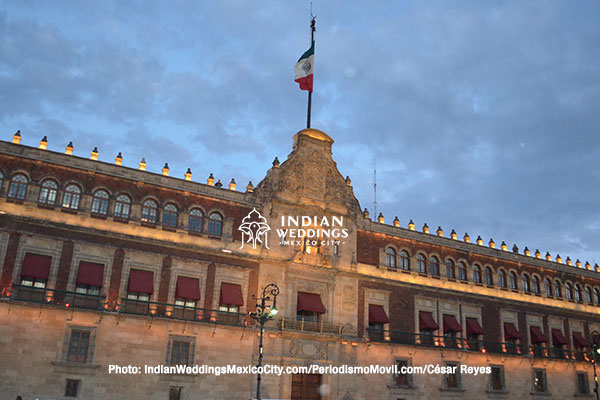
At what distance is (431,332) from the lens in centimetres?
4434

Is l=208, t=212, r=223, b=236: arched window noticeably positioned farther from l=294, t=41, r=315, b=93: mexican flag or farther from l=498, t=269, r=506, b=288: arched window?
l=498, t=269, r=506, b=288: arched window

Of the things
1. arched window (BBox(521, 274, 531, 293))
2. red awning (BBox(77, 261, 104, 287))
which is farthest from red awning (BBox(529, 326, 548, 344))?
red awning (BBox(77, 261, 104, 287))

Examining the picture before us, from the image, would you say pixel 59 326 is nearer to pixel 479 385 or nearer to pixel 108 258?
pixel 108 258

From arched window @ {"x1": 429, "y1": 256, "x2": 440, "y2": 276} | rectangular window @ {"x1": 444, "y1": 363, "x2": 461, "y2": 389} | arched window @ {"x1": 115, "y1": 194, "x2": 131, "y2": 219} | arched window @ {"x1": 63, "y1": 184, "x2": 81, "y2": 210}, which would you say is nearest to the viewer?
arched window @ {"x1": 63, "y1": 184, "x2": 81, "y2": 210}

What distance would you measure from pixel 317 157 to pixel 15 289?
2247cm

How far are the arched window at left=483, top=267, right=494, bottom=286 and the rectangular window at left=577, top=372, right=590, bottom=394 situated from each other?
12.1m

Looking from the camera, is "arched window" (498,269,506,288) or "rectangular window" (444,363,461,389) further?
"arched window" (498,269,506,288)

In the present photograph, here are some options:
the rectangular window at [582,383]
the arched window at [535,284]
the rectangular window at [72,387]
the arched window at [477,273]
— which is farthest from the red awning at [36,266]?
the rectangular window at [582,383]

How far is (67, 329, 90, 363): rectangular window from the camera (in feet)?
104

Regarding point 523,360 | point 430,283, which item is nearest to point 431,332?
point 430,283

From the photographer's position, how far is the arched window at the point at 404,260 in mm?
44969

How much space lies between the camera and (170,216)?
37031 millimetres

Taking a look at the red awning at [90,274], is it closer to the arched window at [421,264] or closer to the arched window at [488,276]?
the arched window at [421,264]

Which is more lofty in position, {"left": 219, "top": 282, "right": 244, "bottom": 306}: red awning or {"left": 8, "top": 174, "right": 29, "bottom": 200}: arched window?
{"left": 8, "top": 174, "right": 29, "bottom": 200}: arched window
